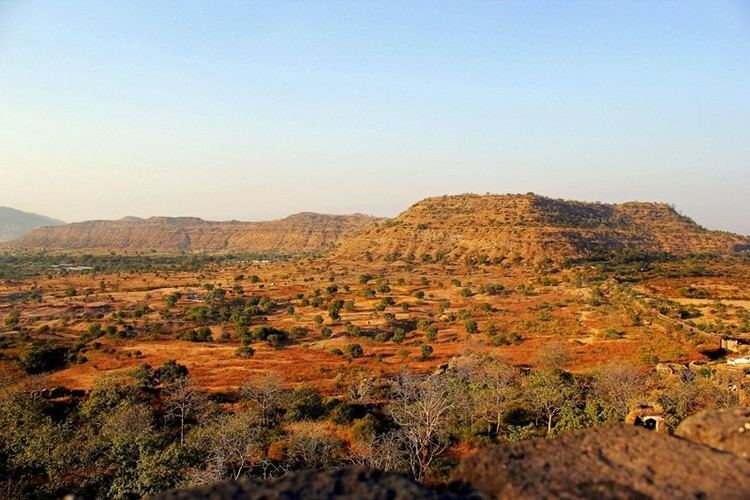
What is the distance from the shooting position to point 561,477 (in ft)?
14.7

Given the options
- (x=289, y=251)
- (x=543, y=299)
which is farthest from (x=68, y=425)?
(x=289, y=251)

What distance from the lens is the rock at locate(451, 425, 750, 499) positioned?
4.27m

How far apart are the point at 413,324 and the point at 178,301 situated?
29174 millimetres

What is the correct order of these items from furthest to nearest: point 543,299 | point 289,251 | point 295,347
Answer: point 289,251 < point 543,299 < point 295,347

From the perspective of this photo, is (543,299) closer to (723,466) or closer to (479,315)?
(479,315)

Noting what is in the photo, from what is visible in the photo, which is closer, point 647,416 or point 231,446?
point 231,446

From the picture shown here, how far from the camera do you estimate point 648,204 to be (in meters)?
131

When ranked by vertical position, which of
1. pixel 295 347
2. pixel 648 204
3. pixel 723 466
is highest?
pixel 648 204

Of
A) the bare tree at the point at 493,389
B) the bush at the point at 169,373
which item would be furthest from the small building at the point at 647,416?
the bush at the point at 169,373

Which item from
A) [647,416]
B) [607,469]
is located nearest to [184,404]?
[647,416]

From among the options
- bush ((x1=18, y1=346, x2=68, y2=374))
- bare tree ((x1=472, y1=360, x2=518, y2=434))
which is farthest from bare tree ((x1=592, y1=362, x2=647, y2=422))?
bush ((x1=18, y1=346, x2=68, y2=374))

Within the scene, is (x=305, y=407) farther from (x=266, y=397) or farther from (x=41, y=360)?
(x=41, y=360)

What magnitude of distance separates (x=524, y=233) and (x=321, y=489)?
288 feet

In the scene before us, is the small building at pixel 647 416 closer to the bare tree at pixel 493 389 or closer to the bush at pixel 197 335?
the bare tree at pixel 493 389
